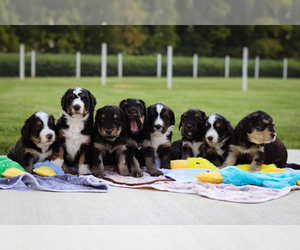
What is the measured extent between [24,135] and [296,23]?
15634mm

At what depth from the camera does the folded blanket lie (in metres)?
4.32

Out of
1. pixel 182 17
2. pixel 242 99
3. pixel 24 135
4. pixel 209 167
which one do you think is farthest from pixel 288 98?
pixel 24 135

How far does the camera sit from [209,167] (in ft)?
17.4

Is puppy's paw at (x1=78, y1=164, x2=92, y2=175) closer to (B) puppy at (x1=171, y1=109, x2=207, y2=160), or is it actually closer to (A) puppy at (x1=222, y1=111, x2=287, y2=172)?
(B) puppy at (x1=171, y1=109, x2=207, y2=160)

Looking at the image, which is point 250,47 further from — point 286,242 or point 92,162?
point 286,242

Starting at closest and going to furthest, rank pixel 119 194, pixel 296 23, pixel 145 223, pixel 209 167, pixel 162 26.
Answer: pixel 145 223 → pixel 119 194 → pixel 209 167 → pixel 162 26 → pixel 296 23

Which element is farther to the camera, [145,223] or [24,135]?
[24,135]

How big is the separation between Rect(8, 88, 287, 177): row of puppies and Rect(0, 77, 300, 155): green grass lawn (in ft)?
22.4

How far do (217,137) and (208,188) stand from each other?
104 cm

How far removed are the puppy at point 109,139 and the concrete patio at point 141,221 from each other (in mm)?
699

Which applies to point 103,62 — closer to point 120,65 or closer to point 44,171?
point 120,65

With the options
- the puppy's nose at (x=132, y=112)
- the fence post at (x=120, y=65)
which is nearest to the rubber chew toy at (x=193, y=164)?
the puppy's nose at (x=132, y=112)

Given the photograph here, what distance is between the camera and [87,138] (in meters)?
5.00

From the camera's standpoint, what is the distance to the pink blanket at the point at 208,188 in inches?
162
